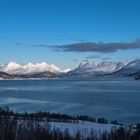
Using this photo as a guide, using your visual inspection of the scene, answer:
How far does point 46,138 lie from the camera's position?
13.9 meters

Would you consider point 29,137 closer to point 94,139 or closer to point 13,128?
point 13,128

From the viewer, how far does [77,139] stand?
1430cm

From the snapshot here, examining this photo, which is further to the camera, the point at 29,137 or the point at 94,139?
the point at 94,139

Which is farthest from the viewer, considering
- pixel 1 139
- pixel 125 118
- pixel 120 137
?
pixel 125 118

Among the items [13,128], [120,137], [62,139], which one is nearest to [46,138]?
[62,139]

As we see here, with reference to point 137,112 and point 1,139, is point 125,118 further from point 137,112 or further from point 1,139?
point 1,139

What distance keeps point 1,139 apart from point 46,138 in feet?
5.58

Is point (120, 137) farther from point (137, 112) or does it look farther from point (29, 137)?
point (137, 112)

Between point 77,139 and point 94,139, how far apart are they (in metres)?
0.83

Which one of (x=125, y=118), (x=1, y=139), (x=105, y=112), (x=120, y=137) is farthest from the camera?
(x=105, y=112)

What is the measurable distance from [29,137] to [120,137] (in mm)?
3616

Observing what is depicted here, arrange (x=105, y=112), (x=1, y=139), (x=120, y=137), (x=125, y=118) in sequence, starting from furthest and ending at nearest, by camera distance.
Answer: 1. (x=105, y=112)
2. (x=125, y=118)
3. (x=120, y=137)
4. (x=1, y=139)

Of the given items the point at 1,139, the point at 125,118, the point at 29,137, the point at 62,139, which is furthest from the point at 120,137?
the point at 125,118

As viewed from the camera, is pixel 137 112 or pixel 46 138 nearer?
pixel 46 138
